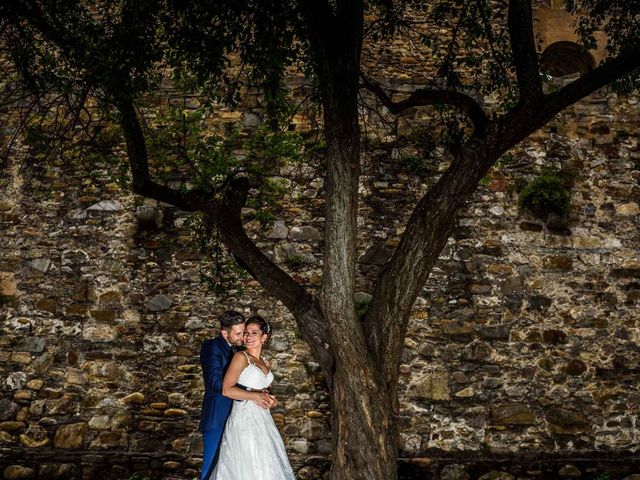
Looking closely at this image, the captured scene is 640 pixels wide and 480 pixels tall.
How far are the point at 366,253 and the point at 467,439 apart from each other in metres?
2.17

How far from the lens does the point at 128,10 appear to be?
209 inches

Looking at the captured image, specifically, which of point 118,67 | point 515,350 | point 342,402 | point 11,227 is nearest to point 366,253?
point 515,350

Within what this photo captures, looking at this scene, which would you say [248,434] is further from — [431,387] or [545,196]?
[545,196]

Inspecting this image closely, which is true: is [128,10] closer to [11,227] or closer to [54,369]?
[11,227]

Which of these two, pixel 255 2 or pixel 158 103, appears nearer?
pixel 255 2

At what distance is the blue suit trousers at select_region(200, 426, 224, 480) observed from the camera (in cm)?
442

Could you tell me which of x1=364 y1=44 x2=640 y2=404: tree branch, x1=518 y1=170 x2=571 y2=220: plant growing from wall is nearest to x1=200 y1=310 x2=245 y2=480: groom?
x1=364 y1=44 x2=640 y2=404: tree branch

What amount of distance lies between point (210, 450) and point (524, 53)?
3.76m

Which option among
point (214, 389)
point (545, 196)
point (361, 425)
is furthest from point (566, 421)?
point (214, 389)

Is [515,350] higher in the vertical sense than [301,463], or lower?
higher

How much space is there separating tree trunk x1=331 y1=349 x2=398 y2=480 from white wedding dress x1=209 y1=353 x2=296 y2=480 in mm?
468

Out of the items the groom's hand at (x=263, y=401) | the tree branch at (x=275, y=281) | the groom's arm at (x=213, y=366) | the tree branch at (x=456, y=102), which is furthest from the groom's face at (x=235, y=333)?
the tree branch at (x=456, y=102)

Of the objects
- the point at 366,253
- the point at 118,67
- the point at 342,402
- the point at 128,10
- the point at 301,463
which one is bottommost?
the point at 301,463

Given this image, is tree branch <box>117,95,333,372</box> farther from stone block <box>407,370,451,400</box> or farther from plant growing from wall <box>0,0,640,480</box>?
stone block <box>407,370,451,400</box>
